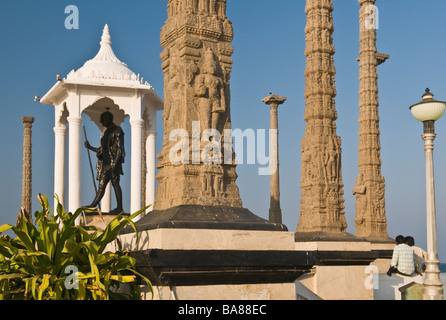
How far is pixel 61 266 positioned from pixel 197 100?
2.88 metres

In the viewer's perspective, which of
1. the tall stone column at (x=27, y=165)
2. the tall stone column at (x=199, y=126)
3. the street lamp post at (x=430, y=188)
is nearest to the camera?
the tall stone column at (x=199, y=126)

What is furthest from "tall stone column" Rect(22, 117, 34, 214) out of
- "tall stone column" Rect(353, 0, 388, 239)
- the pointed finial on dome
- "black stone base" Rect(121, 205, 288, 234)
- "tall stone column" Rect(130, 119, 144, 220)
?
"black stone base" Rect(121, 205, 288, 234)

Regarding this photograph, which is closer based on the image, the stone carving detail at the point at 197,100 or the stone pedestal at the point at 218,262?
the stone pedestal at the point at 218,262

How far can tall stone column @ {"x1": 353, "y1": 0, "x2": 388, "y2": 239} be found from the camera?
20969mm

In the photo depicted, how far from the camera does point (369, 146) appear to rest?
21359mm

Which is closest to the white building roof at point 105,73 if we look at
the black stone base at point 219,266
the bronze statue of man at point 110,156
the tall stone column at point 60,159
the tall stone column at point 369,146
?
the bronze statue of man at point 110,156

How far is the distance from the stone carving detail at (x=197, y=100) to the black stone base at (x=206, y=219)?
0.14 meters

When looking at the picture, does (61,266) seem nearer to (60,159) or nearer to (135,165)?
(135,165)

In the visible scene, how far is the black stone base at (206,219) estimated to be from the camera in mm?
7326

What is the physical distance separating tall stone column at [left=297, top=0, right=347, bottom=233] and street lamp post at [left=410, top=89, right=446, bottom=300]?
3.79 meters

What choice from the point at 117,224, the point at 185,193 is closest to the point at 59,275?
the point at 117,224

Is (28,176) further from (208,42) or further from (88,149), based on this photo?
(208,42)

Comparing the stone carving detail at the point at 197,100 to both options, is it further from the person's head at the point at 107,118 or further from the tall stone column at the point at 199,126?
the person's head at the point at 107,118

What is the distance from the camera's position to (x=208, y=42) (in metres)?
8.48
